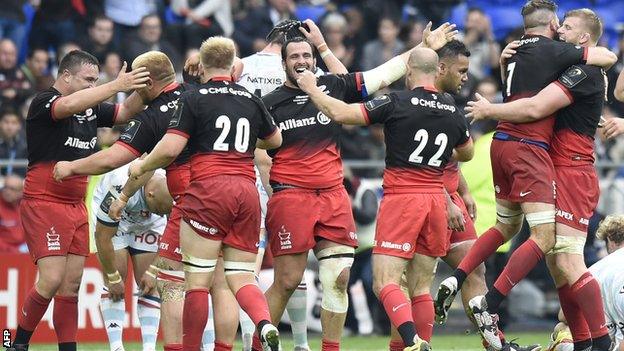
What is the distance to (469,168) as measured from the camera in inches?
691

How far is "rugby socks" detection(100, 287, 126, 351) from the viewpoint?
13328 mm

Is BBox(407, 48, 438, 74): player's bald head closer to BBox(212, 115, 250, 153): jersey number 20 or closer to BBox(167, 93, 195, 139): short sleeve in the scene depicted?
BBox(212, 115, 250, 153): jersey number 20

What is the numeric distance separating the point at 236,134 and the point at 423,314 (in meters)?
2.35

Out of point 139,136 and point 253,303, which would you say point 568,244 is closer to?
point 253,303

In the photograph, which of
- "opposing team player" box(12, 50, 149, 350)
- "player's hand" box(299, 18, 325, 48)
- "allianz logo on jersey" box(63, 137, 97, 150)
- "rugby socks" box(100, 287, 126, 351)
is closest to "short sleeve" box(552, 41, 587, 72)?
"player's hand" box(299, 18, 325, 48)

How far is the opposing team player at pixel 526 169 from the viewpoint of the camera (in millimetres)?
12148

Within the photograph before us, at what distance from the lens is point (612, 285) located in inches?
507

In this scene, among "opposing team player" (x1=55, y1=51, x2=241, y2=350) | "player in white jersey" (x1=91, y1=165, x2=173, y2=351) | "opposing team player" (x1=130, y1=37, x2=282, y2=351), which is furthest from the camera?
"player in white jersey" (x1=91, y1=165, x2=173, y2=351)

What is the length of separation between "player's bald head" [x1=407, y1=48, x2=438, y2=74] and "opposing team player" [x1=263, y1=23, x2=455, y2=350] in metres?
0.56

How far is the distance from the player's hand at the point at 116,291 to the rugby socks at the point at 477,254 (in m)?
3.28

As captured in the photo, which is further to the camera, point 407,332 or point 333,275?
point 333,275

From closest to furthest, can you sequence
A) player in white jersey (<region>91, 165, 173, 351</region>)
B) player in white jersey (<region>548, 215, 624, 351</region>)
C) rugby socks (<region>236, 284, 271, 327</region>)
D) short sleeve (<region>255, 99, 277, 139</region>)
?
rugby socks (<region>236, 284, 271, 327</region>) < short sleeve (<region>255, 99, 277, 139</region>) < player in white jersey (<region>548, 215, 624, 351</region>) < player in white jersey (<region>91, 165, 173, 351</region>)

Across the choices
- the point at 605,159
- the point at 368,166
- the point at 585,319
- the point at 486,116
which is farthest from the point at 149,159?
the point at 605,159

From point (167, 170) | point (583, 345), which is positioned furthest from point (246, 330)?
point (583, 345)
